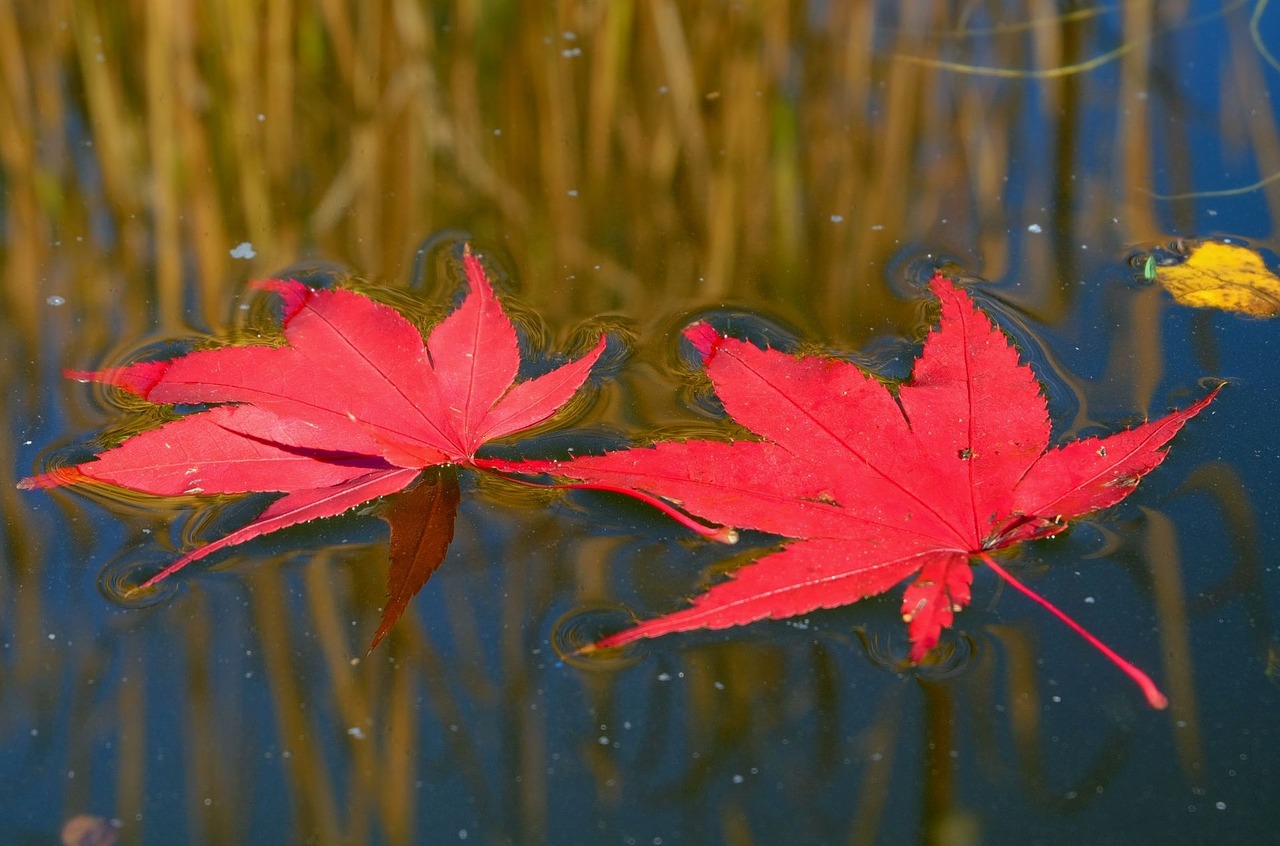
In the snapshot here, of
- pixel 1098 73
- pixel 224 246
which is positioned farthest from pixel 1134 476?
pixel 224 246

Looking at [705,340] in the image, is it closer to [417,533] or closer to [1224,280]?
[417,533]

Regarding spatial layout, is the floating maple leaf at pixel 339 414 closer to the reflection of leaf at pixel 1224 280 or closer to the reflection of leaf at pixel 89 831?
the reflection of leaf at pixel 89 831

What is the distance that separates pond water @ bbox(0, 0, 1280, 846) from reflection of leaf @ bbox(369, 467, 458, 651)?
0.01 meters

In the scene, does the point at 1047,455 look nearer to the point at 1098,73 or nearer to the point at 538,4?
the point at 1098,73

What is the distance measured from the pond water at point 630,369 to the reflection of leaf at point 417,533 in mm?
14

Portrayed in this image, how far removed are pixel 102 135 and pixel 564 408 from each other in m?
0.77

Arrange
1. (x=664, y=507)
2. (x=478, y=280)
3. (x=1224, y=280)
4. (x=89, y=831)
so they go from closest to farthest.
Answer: (x=89, y=831), (x=664, y=507), (x=478, y=280), (x=1224, y=280)

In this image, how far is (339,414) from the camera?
3.01 feet

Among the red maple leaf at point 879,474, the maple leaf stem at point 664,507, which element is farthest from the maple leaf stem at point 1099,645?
the maple leaf stem at point 664,507

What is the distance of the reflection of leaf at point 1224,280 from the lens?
3.71ft

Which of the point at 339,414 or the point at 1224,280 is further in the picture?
the point at 1224,280

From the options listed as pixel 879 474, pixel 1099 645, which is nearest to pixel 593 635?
pixel 879 474

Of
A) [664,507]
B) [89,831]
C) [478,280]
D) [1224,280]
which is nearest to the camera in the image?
[89,831]

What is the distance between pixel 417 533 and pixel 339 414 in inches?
4.4
